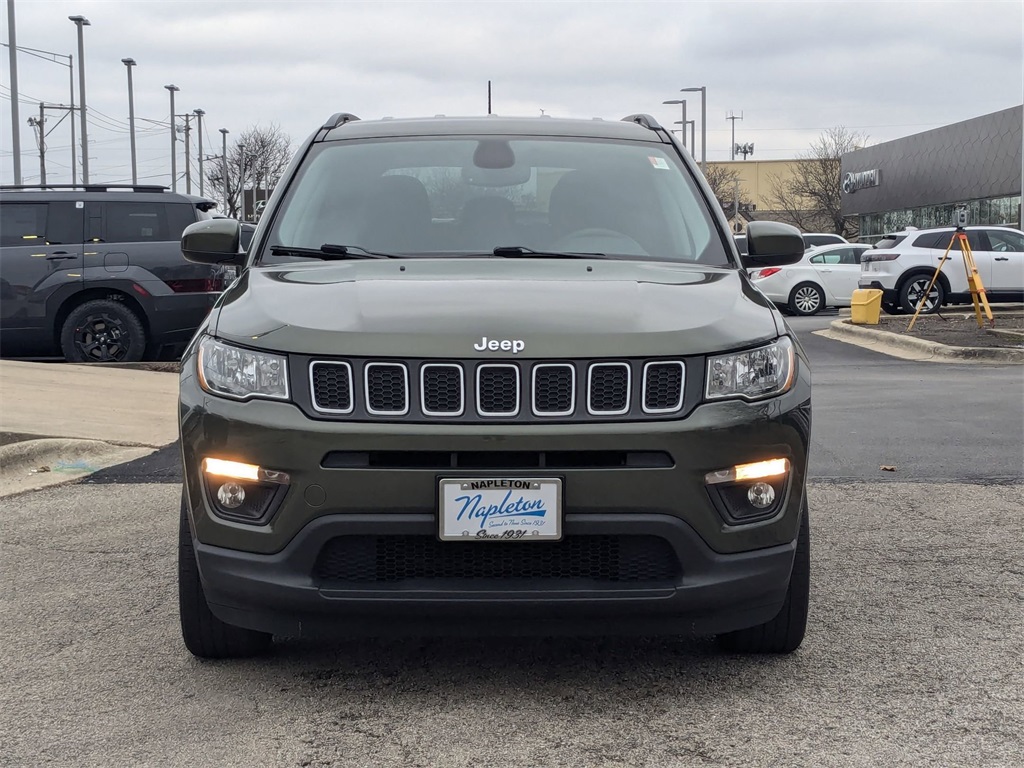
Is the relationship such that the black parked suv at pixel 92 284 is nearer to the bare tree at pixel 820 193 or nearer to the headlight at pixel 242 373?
the headlight at pixel 242 373

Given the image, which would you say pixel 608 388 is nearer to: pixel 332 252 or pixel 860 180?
pixel 332 252

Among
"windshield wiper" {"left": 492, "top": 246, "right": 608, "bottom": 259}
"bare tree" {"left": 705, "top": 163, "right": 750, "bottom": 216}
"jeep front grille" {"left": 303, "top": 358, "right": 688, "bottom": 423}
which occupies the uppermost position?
"bare tree" {"left": 705, "top": 163, "right": 750, "bottom": 216}

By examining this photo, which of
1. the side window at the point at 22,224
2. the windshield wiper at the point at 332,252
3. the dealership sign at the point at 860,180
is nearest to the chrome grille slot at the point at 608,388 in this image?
the windshield wiper at the point at 332,252

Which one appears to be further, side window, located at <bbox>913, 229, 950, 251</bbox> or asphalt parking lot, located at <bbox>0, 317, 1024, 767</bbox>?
side window, located at <bbox>913, 229, 950, 251</bbox>

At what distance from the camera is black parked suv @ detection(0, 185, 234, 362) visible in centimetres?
1209

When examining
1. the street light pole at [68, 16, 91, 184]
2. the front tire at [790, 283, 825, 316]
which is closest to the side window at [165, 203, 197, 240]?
the front tire at [790, 283, 825, 316]

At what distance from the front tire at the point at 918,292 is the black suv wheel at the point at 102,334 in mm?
13924

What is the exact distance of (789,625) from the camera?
3.78 metres

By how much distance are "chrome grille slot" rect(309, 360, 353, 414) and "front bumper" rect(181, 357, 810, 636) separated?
54mm

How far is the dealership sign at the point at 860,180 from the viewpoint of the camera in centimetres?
5206

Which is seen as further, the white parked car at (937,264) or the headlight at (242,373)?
the white parked car at (937,264)

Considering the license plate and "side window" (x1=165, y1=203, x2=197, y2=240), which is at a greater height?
"side window" (x1=165, y1=203, x2=197, y2=240)

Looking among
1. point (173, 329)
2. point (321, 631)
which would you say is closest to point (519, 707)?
point (321, 631)

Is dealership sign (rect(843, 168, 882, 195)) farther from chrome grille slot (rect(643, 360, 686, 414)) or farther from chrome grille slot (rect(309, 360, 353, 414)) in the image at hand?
chrome grille slot (rect(309, 360, 353, 414))
